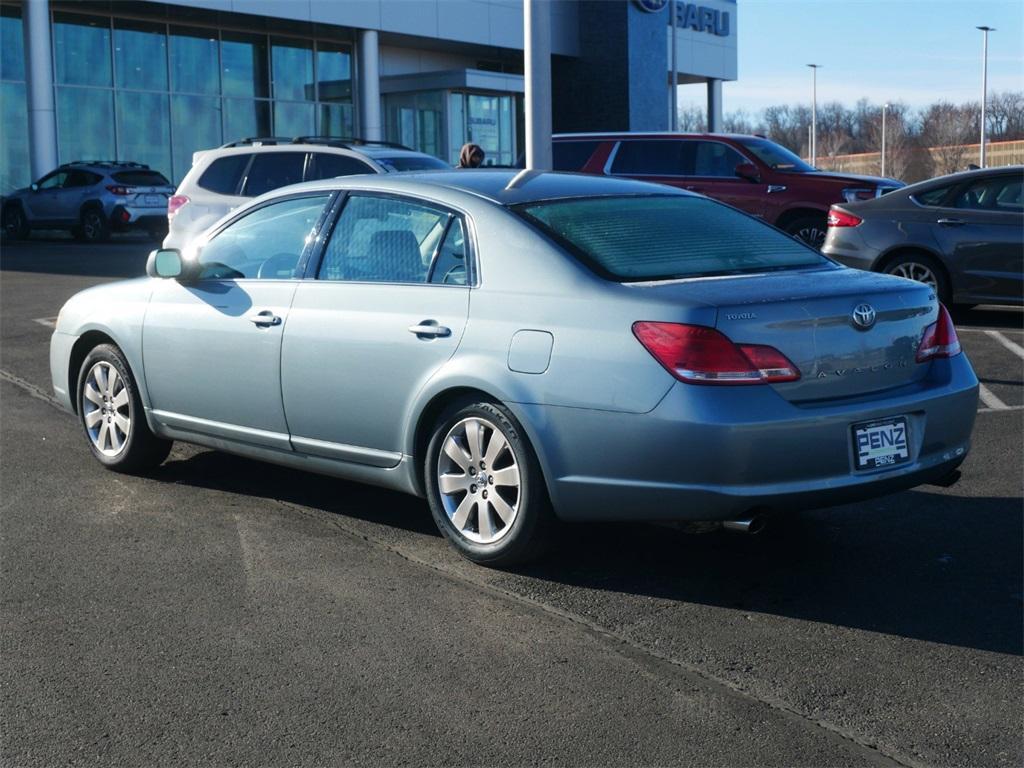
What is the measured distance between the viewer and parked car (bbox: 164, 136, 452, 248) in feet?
48.5

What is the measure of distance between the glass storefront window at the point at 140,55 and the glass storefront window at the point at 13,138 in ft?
8.86

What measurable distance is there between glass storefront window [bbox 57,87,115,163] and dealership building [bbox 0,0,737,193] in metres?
0.04

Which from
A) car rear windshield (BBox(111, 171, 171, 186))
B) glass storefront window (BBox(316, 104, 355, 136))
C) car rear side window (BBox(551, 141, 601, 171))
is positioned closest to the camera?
car rear side window (BBox(551, 141, 601, 171))

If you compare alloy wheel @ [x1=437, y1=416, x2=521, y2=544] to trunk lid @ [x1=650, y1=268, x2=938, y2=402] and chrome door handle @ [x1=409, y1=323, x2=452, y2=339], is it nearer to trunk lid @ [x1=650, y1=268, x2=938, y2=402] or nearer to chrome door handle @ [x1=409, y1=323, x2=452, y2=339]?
chrome door handle @ [x1=409, y1=323, x2=452, y2=339]

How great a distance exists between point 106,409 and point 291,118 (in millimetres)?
32232

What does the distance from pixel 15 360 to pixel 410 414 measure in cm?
676

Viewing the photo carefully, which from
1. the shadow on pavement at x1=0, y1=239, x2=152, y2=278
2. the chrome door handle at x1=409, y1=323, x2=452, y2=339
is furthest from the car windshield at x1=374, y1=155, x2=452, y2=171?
the chrome door handle at x1=409, y1=323, x2=452, y2=339

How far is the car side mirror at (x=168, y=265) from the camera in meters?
6.44

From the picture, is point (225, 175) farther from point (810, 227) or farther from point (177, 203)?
point (810, 227)

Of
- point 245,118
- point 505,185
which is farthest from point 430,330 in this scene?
point 245,118

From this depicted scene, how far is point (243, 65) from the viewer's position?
3669cm

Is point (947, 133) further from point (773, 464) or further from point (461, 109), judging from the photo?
point (773, 464)

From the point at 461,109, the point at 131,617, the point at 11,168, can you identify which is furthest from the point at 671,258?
the point at 461,109

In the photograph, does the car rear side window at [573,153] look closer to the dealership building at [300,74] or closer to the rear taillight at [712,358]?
the rear taillight at [712,358]
